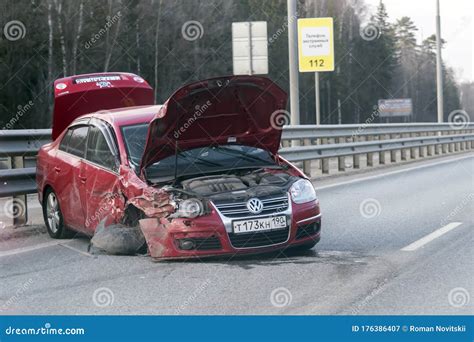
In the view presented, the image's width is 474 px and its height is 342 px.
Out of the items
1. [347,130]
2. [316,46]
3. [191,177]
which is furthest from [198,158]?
[316,46]

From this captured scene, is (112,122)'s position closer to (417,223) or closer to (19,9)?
(417,223)

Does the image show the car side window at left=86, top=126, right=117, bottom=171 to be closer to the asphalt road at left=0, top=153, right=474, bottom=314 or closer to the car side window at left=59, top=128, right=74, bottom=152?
the car side window at left=59, top=128, right=74, bottom=152

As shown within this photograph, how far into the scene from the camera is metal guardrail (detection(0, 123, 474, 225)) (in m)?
9.24

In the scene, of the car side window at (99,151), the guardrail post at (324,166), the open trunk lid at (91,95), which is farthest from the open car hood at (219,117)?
the guardrail post at (324,166)

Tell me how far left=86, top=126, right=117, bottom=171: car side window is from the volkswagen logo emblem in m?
1.44

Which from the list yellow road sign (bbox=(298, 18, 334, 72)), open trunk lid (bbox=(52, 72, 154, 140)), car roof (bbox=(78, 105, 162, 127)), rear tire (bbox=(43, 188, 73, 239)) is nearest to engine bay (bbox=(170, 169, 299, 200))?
car roof (bbox=(78, 105, 162, 127))

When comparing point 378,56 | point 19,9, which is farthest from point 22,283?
point 378,56

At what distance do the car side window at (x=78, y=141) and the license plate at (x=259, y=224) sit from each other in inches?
89.2

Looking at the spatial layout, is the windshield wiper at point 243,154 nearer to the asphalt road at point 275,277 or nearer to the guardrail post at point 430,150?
the asphalt road at point 275,277

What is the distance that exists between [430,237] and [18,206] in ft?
14.9

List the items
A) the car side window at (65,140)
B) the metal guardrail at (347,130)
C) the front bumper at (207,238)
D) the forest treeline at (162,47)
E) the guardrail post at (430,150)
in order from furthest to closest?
1. the forest treeline at (162,47)
2. the guardrail post at (430,150)
3. the metal guardrail at (347,130)
4. the car side window at (65,140)
5. the front bumper at (207,238)

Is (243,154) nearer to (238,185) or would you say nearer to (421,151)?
(238,185)

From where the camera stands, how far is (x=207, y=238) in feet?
21.5

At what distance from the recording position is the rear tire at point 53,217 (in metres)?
8.34
